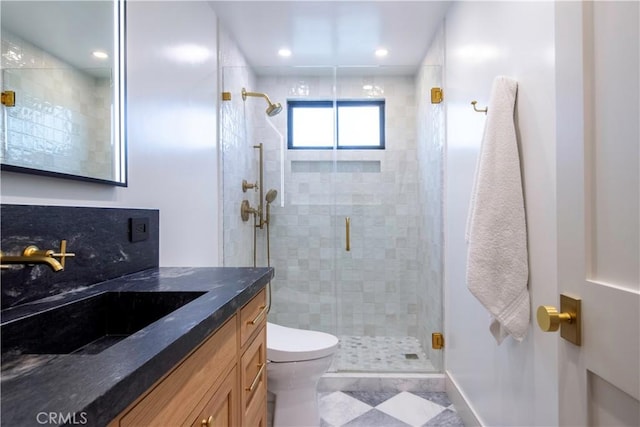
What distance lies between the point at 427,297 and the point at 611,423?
2055 mm

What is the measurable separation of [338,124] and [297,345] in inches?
69.7

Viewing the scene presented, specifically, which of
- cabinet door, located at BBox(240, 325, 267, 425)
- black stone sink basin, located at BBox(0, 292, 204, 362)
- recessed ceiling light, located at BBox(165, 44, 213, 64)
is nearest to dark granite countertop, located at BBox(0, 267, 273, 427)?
black stone sink basin, located at BBox(0, 292, 204, 362)

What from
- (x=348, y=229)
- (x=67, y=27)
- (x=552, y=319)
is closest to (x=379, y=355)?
(x=348, y=229)

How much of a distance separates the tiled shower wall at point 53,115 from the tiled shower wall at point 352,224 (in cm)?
169

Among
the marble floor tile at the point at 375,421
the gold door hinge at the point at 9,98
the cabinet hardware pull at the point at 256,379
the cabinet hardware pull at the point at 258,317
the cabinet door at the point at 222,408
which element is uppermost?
the gold door hinge at the point at 9,98

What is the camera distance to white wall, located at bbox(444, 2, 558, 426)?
112 centimetres

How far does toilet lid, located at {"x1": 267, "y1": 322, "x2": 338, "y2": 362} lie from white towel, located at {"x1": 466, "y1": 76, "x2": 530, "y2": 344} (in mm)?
822

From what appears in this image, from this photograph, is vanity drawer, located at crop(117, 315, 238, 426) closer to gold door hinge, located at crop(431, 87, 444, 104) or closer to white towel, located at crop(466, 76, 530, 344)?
white towel, located at crop(466, 76, 530, 344)

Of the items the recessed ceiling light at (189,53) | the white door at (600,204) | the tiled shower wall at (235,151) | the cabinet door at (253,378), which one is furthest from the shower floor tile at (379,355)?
the recessed ceiling light at (189,53)

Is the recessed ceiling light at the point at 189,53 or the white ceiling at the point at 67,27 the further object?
the recessed ceiling light at the point at 189,53

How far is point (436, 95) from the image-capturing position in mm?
2342

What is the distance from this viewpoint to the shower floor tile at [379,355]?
233cm

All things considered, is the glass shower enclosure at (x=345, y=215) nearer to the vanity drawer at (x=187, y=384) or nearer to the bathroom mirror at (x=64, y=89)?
the bathroom mirror at (x=64, y=89)

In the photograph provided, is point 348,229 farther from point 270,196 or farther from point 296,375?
point 296,375
